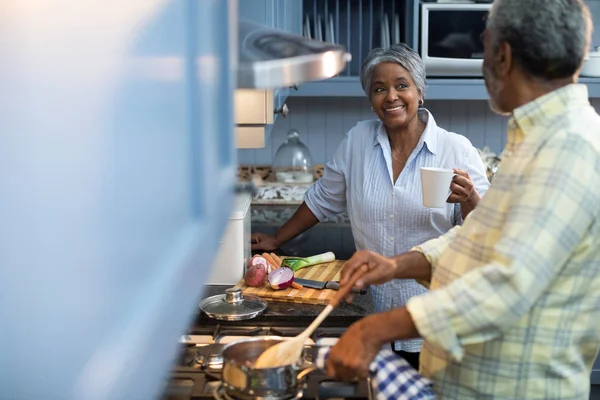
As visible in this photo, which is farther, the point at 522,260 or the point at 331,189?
the point at 331,189

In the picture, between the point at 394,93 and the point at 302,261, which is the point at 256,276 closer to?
the point at 302,261

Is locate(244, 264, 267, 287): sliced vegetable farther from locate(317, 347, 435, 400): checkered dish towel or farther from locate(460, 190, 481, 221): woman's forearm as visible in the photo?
locate(317, 347, 435, 400): checkered dish towel

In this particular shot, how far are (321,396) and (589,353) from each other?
52cm

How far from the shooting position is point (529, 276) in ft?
4.02

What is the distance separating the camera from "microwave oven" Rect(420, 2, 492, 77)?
3.64 metres

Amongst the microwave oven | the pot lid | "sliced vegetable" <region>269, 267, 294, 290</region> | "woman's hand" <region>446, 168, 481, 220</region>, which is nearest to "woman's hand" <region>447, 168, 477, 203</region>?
"woman's hand" <region>446, 168, 481, 220</region>

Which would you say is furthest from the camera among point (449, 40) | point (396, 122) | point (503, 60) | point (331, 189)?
point (449, 40)

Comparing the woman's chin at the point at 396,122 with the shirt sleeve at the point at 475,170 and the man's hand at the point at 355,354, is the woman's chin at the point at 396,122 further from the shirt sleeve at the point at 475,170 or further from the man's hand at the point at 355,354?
the man's hand at the point at 355,354

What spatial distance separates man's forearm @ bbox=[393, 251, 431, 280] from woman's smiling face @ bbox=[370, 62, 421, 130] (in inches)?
37.2

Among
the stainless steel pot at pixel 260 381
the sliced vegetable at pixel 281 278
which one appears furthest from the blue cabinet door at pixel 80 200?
the sliced vegetable at pixel 281 278

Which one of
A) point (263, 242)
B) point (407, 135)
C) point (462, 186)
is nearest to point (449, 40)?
point (407, 135)

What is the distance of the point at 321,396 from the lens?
5.03ft

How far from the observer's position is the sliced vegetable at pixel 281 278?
228 centimetres

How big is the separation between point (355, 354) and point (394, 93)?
53.8 inches
